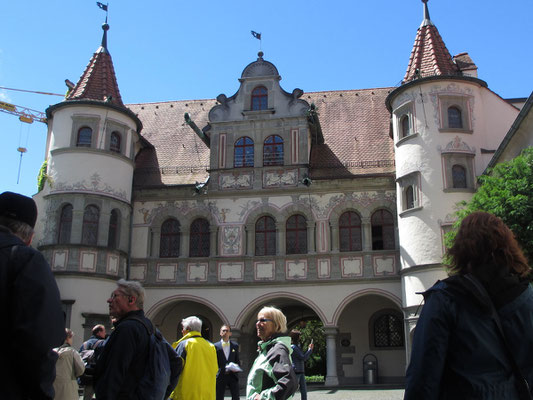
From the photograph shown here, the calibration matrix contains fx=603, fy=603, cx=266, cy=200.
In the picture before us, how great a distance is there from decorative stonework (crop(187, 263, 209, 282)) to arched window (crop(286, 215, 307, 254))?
3.31m

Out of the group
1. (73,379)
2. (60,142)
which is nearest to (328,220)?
(60,142)

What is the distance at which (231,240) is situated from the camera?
23594mm

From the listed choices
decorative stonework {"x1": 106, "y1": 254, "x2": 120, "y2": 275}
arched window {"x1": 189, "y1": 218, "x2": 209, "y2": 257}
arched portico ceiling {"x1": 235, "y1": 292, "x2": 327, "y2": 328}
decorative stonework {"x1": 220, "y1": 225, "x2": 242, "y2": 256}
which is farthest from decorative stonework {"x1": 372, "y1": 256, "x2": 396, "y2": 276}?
decorative stonework {"x1": 106, "y1": 254, "x2": 120, "y2": 275}

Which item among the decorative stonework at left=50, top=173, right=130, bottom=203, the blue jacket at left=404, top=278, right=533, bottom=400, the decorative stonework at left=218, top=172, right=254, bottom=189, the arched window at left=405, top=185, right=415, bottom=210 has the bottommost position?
the blue jacket at left=404, top=278, right=533, bottom=400

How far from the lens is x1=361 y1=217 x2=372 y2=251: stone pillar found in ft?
74.0

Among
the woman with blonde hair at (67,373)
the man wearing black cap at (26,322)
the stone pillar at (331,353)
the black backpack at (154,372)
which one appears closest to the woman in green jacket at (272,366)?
the black backpack at (154,372)

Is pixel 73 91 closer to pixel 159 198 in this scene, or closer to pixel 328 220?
pixel 159 198

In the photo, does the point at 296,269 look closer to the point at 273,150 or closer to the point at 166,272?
the point at 273,150

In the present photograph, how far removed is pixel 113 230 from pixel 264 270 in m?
6.05

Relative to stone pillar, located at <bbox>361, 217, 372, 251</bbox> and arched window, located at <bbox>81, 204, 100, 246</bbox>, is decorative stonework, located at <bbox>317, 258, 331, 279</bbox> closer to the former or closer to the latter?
stone pillar, located at <bbox>361, 217, 372, 251</bbox>

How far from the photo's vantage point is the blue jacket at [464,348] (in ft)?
9.64

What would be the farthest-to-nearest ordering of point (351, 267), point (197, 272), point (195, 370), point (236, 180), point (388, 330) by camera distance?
1. point (236, 180)
2. point (197, 272)
3. point (388, 330)
4. point (351, 267)
5. point (195, 370)

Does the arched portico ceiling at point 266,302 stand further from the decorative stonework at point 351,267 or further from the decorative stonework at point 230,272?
the decorative stonework at point 351,267

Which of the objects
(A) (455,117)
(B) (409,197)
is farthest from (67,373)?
(A) (455,117)
